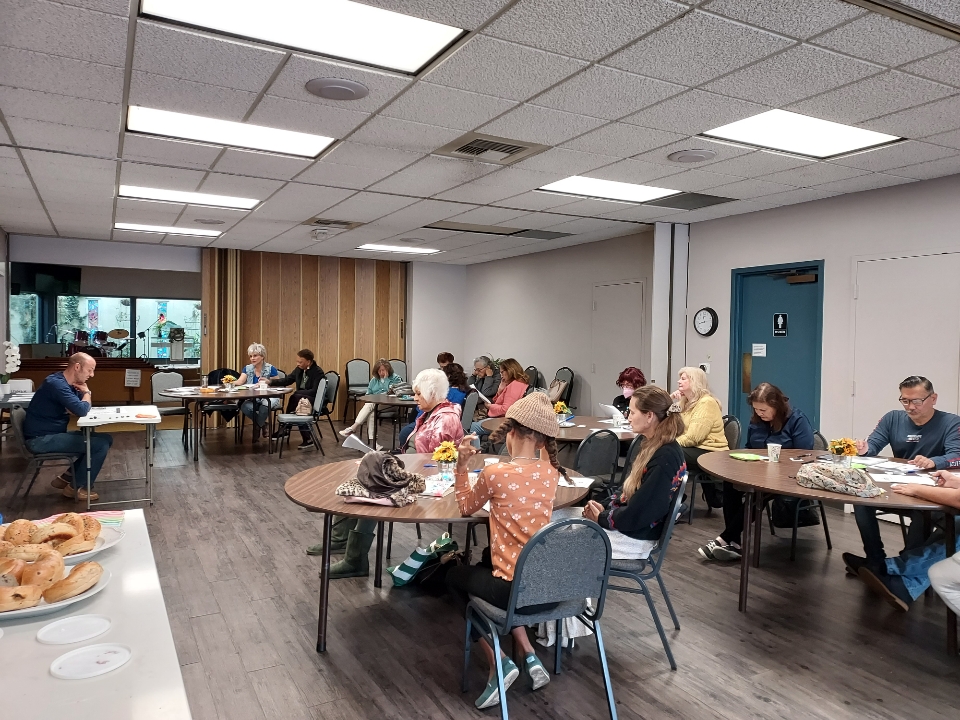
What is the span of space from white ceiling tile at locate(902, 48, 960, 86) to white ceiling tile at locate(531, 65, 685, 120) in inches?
41.9

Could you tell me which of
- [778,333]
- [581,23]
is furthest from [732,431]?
[581,23]

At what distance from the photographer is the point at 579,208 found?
Result: 22.8 ft

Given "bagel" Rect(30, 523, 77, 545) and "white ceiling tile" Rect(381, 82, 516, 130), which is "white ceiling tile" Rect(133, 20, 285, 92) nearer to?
"white ceiling tile" Rect(381, 82, 516, 130)

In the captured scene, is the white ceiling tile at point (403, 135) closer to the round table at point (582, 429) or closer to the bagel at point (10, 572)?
the round table at point (582, 429)

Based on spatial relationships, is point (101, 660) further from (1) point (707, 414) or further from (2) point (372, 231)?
(2) point (372, 231)

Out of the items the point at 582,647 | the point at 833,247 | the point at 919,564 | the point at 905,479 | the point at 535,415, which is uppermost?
the point at 833,247

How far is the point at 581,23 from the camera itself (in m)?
2.75

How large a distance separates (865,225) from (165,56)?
5.60 m

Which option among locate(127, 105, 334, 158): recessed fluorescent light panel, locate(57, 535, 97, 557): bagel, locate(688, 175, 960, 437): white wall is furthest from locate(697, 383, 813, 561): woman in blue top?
locate(57, 535, 97, 557): bagel

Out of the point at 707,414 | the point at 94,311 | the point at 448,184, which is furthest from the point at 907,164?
the point at 94,311

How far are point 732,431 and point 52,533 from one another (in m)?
5.13

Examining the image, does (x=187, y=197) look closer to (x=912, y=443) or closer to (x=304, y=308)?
(x=304, y=308)

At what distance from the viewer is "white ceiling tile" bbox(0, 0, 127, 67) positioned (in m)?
2.68

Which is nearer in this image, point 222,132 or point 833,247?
point 222,132
